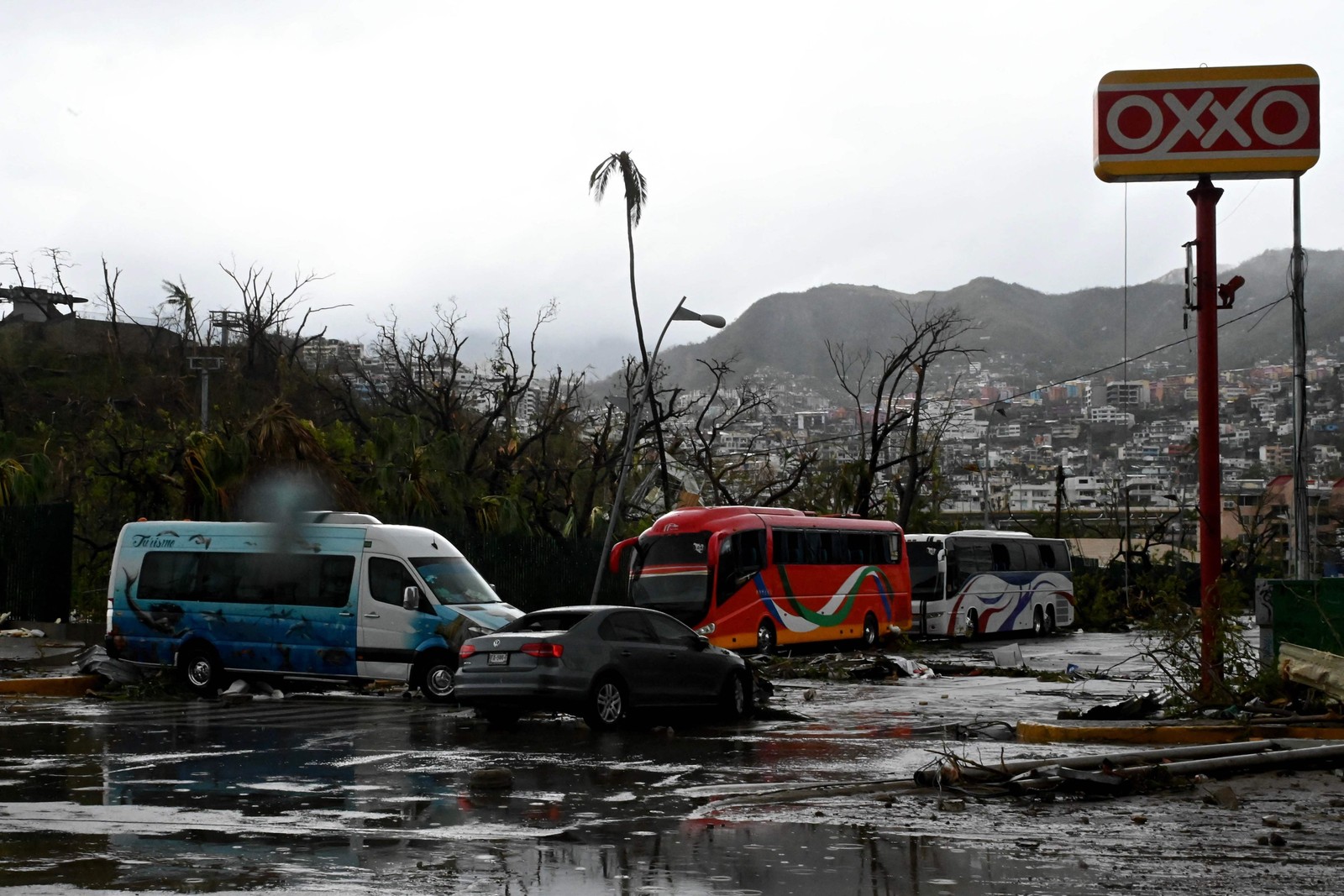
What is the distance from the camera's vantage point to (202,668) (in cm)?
2241

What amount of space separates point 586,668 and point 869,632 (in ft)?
73.7

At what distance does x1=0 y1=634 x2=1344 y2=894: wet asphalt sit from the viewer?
8016 millimetres

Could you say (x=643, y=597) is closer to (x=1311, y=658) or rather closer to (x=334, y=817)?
(x=1311, y=658)

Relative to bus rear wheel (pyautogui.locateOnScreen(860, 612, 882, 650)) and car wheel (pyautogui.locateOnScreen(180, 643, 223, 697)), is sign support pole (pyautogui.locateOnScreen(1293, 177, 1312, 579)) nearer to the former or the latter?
bus rear wheel (pyautogui.locateOnScreen(860, 612, 882, 650))

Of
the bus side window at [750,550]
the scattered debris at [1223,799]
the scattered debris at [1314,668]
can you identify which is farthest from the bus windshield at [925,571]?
the scattered debris at [1223,799]

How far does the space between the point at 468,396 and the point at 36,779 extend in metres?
45.8

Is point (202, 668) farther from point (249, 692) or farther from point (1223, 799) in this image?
point (1223, 799)

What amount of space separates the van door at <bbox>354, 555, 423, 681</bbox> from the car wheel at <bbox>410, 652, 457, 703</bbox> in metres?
0.18

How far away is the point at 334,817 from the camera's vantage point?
33.2 feet

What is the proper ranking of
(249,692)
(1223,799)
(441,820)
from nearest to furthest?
(441,820) → (1223,799) → (249,692)

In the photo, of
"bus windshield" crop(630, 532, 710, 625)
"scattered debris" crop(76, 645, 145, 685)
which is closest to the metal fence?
"scattered debris" crop(76, 645, 145, 685)

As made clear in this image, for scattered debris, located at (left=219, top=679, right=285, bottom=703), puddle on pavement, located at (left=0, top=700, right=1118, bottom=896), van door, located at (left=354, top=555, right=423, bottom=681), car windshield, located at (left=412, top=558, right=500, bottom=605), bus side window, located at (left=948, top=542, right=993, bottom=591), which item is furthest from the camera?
bus side window, located at (left=948, top=542, right=993, bottom=591)

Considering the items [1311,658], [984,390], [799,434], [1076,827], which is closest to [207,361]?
[1311,658]

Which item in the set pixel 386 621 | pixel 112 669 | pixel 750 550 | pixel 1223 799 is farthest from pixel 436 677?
pixel 750 550
